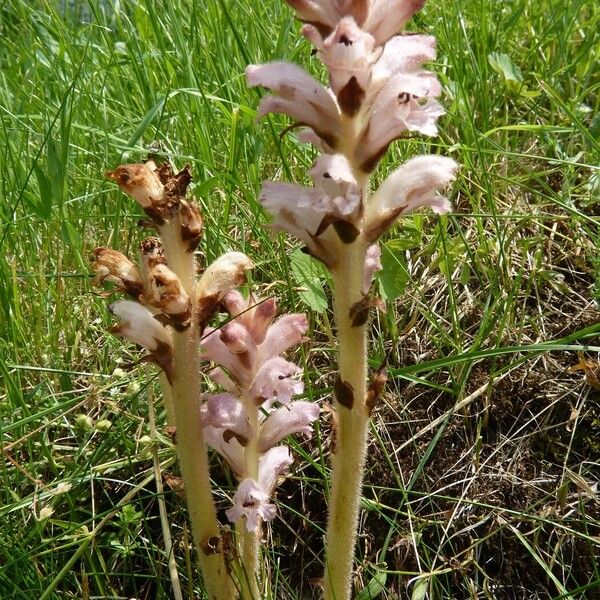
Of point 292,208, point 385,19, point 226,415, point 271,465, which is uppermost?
point 385,19

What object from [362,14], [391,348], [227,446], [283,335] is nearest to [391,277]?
[391,348]

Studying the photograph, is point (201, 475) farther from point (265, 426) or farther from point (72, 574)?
point (72, 574)

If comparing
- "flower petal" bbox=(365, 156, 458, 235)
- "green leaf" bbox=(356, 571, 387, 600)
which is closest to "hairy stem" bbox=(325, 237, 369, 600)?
"flower petal" bbox=(365, 156, 458, 235)

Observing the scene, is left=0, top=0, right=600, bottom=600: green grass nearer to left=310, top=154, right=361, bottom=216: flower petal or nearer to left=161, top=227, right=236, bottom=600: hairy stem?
left=161, top=227, right=236, bottom=600: hairy stem

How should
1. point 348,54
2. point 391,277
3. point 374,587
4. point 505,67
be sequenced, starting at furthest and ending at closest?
point 505,67
point 391,277
point 374,587
point 348,54

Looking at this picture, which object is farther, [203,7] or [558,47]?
[203,7]

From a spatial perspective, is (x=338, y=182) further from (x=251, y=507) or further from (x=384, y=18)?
(x=251, y=507)

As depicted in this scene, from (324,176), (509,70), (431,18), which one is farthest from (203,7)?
(324,176)
